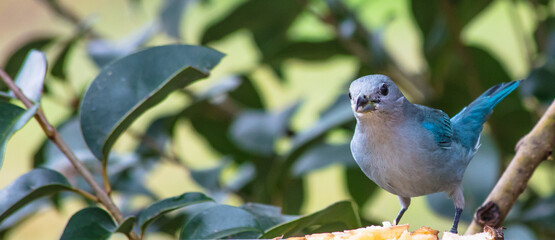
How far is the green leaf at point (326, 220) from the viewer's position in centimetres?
92

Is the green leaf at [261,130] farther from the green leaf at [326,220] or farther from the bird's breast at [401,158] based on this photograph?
the bird's breast at [401,158]

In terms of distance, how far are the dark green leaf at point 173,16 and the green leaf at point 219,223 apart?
2.68ft

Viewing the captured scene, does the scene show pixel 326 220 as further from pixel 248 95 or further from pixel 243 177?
pixel 248 95

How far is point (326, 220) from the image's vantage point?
3.29 feet

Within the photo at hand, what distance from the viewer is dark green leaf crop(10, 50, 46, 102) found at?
105 cm

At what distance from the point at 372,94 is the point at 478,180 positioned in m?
0.84

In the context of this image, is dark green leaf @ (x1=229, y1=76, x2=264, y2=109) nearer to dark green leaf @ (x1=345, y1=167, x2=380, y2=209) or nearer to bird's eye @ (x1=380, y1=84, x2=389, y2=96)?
dark green leaf @ (x1=345, y1=167, x2=380, y2=209)

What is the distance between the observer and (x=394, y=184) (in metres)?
0.77

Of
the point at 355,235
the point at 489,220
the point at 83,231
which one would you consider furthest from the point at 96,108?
the point at 489,220

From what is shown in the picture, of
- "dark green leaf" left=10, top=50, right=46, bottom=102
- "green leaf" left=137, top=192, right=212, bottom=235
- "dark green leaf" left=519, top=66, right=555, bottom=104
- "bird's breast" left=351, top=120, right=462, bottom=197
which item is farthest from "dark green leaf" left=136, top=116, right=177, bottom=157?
"bird's breast" left=351, top=120, right=462, bottom=197

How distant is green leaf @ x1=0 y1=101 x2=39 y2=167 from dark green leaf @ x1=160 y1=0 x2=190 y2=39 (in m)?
0.76

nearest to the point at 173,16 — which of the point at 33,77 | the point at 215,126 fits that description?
the point at 215,126

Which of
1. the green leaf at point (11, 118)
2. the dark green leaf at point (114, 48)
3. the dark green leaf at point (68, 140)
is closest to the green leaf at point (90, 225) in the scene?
the green leaf at point (11, 118)

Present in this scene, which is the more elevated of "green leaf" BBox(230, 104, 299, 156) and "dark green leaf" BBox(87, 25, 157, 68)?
"dark green leaf" BBox(87, 25, 157, 68)
